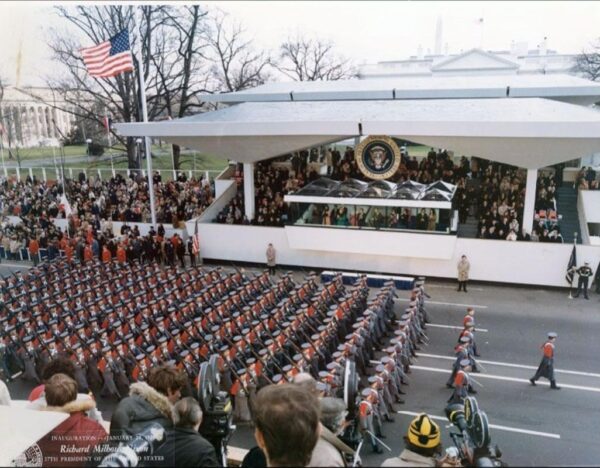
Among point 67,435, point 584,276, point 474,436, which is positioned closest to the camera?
point 67,435

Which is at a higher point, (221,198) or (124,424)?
(124,424)

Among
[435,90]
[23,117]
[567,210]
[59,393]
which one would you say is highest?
[435,90]

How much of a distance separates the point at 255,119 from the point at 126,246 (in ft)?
19.2

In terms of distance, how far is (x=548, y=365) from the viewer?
351 inches

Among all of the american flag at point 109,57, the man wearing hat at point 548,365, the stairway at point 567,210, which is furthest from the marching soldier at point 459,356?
the american flag at point 109,57

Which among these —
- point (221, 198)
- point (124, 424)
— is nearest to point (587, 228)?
point (221, 198)

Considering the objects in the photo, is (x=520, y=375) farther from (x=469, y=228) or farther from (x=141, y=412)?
(x=141, y=412)

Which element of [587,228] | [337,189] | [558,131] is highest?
[558,131]

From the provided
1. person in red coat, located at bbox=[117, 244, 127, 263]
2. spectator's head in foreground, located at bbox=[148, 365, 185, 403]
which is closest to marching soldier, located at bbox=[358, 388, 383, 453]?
spectator's head in foreground, located at bbox=[148, 365, 185, 403]

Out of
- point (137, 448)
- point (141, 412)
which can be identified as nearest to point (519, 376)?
point (141, 412)

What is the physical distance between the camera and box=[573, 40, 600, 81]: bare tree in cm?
2380

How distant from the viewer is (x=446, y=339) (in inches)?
448

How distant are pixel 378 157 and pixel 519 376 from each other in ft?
29.9

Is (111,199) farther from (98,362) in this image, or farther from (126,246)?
(98,362)
